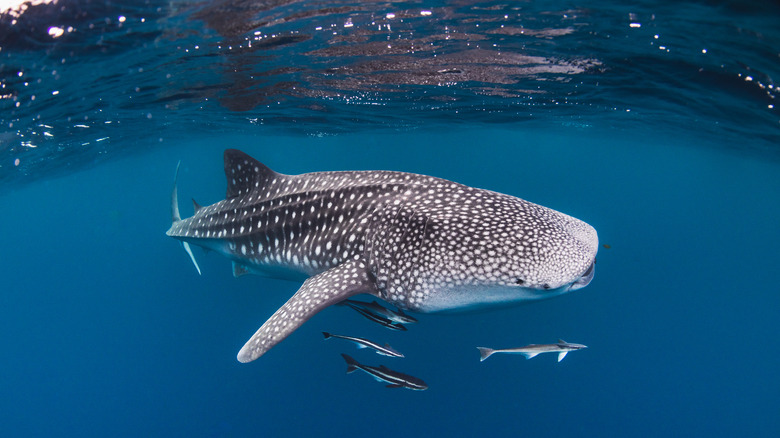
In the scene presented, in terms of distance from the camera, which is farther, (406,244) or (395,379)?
(395,379)

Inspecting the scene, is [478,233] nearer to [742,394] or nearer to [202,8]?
[202,8]

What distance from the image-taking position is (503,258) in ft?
10.7

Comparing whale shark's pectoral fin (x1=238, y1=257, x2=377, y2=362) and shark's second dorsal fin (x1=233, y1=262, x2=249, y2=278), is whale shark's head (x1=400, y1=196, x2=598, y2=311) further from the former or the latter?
shark's second dorsal fin (x1=233, y1=262, x2=249, y2=278)

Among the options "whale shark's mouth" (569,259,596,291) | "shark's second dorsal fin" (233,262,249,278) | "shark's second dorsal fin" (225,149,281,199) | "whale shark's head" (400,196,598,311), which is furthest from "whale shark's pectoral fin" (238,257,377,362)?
"shark's second dorsal fin" (233,262,249,278)

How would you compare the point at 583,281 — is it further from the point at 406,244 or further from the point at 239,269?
the point at 239,269

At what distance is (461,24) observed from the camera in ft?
25.1

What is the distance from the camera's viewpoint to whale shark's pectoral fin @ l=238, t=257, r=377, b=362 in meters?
3.55

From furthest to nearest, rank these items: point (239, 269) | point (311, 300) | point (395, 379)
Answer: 1. point (239, 269)
2. point (395, 379)
3. point (311, 300)

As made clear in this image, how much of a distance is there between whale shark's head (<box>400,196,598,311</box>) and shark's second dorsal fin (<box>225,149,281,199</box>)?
3.43 meters

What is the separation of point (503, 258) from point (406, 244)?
104 cm

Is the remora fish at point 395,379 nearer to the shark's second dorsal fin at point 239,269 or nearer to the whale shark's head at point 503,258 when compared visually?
the whale shark's head at point 503,258

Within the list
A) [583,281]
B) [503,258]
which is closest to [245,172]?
[503,258]

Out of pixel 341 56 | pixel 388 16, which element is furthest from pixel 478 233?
pixel 341 56

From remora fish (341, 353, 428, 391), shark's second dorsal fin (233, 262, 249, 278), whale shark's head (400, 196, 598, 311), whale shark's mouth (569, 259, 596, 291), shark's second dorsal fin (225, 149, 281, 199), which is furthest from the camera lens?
shark's second dorsal fin (233, 262, 249, 278)
